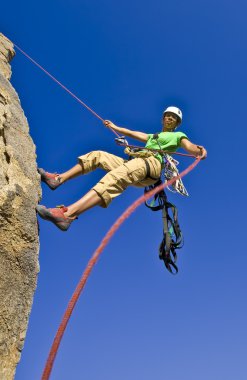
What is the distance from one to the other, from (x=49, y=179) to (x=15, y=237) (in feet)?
4.78

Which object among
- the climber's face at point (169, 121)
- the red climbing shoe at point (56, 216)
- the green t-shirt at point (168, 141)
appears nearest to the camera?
the red climbing shoe at point (56, 216)

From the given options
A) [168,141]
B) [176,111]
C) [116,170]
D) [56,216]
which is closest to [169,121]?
[176,111]

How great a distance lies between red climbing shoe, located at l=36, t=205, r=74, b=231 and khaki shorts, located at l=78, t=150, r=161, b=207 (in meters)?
0.57

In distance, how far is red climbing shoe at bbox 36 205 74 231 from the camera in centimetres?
515

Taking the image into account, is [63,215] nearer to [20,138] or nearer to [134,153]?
[20,138]

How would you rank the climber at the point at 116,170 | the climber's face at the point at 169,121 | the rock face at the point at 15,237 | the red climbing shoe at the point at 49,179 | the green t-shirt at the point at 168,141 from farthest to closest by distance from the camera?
the climber's face at the point at 169,121 → the green t-shirt at the point at 168,141 → the red climbing shoe at the point at 49,179 → the climber at the point at 116,170 → the rock face at the point at 15,237

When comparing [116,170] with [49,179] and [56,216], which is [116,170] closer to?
[49,179]

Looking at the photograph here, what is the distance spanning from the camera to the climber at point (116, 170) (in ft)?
17.7

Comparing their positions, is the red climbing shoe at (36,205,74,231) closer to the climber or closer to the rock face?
the climber

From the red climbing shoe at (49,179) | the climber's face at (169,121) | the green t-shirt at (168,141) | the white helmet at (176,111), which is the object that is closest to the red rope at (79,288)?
the red climbing shoe at (49,179)

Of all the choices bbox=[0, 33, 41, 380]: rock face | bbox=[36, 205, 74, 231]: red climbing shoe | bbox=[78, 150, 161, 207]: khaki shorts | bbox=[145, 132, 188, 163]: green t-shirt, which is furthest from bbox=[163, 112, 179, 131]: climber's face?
bbox=[36, 205, 74, 231]: red climbing shoe

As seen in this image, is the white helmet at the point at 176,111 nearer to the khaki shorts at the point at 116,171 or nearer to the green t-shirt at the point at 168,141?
the green t-shirt at the point at 168,141

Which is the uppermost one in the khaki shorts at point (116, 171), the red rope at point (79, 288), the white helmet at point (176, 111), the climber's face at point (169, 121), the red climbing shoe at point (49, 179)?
the white helmet at point (176, 111)

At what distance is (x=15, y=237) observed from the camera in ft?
15.5
